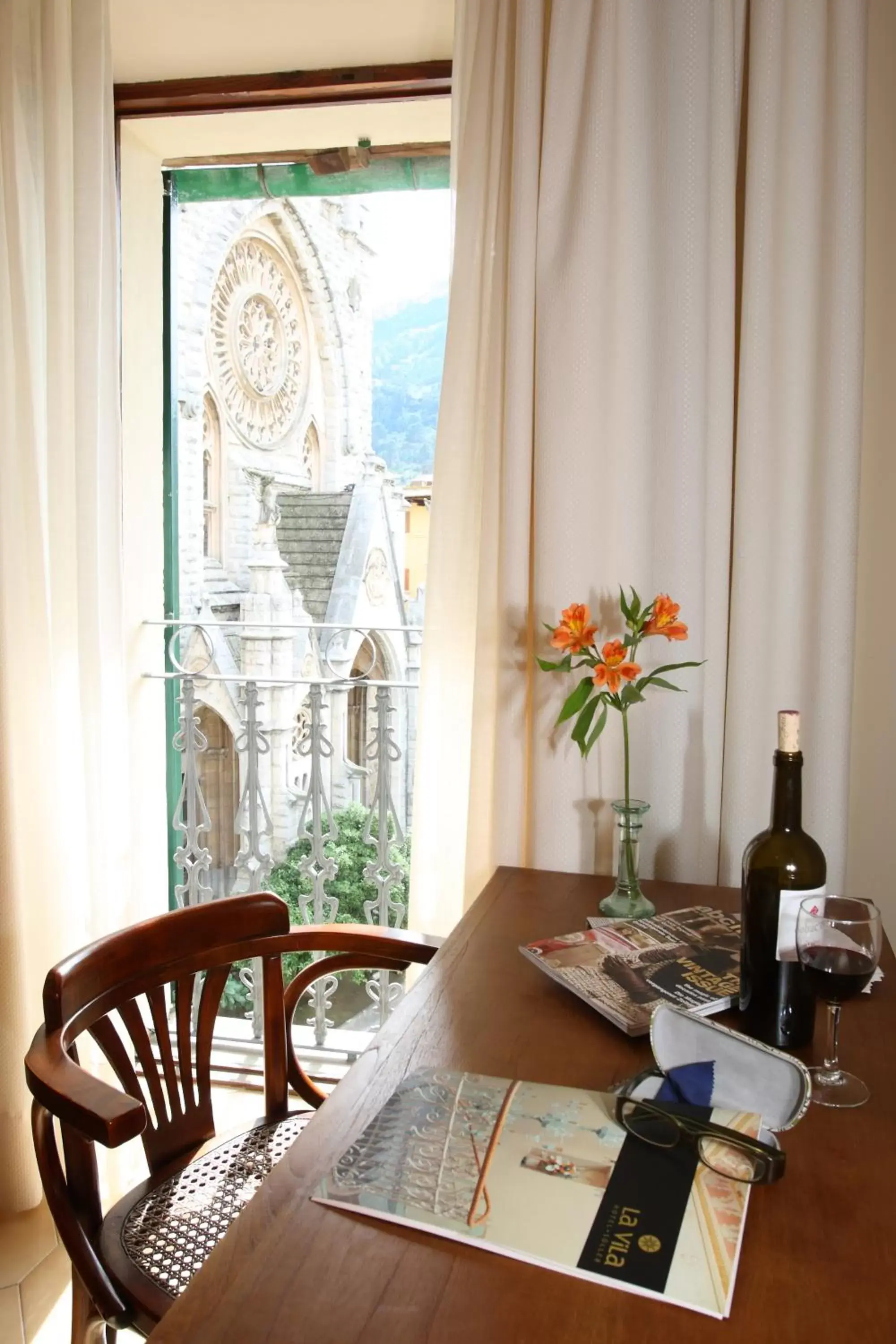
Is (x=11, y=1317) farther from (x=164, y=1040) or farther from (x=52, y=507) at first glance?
(x=52, y=507)

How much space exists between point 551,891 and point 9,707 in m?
1.13

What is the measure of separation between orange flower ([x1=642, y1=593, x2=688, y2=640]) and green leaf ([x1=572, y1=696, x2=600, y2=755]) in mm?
148

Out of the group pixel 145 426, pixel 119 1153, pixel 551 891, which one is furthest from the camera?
pixel 145 426

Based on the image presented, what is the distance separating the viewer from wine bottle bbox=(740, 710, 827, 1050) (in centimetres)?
104

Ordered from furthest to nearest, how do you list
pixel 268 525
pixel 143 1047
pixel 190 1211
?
pixel 268 525 < pixel 143 1047 < pixel 190 1211

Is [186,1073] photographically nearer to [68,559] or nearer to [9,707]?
[9,707]

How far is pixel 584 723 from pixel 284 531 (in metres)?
6.94

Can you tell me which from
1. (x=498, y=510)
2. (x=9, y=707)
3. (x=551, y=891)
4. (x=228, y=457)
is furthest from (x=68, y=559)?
(x=228, y=457)

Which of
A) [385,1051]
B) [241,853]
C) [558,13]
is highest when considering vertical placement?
[558,13]

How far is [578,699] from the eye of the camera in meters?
1.62

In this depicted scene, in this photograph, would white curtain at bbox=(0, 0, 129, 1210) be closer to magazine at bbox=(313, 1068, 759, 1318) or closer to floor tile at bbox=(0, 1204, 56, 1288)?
floor tile at bbox=(0, 1204, 56, 1288)

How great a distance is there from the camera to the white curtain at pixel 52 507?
2.03 m

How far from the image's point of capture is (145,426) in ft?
8.14

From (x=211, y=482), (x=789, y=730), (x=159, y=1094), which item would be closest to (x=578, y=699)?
(x=789, y=730)
